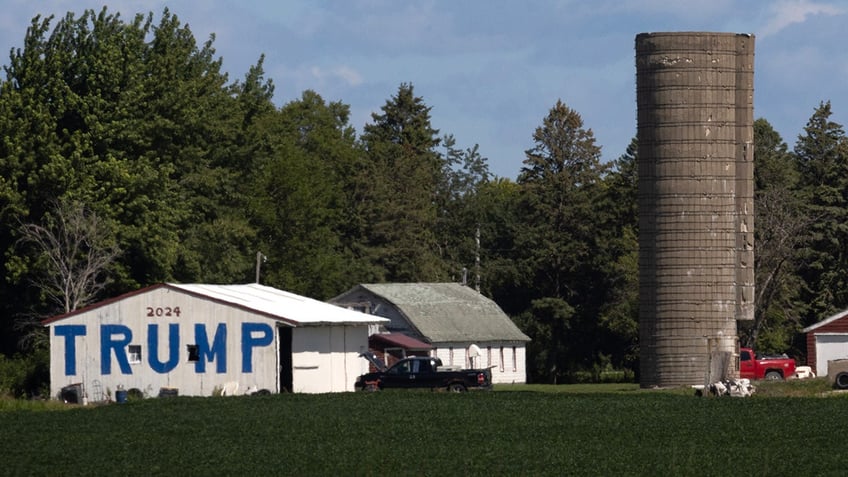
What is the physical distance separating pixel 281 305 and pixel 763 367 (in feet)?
67.4

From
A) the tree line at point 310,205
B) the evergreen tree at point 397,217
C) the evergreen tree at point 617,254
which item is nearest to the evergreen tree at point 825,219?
the tree line at point 310,205

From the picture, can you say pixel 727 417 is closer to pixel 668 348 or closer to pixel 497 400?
pixel 497 400

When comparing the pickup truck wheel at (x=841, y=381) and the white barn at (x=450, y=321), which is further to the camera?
the white barn at (x=450, y=321)

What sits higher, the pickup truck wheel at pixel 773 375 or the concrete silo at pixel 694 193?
the concrete silo at pixel 694 193

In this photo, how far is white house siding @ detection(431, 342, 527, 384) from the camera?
85562 millimetres

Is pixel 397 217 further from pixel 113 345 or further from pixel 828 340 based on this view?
pixel 113 345

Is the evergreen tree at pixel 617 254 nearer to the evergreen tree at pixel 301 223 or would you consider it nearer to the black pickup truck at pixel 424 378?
the evergreen tree at pixel 301 223

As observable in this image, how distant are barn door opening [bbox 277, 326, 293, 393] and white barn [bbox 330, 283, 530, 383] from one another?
2617 cm

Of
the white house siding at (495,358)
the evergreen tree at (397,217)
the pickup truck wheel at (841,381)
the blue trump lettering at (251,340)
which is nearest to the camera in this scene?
the pickup truck wheel at (841,381)

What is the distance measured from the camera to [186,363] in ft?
177

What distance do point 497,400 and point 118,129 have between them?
71.9 ft

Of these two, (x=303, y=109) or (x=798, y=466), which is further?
(x=303, y=109)

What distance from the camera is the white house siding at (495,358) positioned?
281 feet

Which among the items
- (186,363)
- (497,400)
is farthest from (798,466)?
(186,363)
